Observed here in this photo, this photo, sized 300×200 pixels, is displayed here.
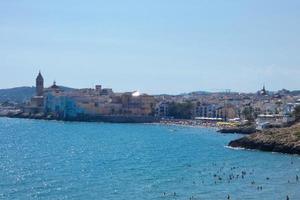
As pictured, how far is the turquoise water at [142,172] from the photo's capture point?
4378 centimetres

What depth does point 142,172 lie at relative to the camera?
55.4 metres

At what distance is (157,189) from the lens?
4531 cm

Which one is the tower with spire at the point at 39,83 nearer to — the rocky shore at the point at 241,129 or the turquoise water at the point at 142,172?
the rocky shore at the point at 241,129

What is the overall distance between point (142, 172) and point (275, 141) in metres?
26.0

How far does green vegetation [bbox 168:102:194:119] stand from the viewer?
167125 millimetres

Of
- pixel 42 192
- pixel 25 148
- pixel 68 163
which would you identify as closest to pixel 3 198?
pixel 42 192

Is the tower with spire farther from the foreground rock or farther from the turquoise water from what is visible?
the foreground rock

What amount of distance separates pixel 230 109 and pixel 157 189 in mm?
118169

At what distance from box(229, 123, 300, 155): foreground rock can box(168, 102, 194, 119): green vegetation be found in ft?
273

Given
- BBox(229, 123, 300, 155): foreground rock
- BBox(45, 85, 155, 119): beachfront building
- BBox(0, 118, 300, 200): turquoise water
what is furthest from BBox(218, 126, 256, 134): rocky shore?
BBox(45, 85, 155, 119): beachfront building

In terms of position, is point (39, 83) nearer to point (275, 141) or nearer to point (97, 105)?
point (97, 105)

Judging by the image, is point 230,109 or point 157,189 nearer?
point 157,189

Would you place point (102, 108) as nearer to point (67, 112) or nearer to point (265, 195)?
point (67, 112)

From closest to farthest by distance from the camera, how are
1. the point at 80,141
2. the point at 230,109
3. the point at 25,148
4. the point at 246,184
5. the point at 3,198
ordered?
1. the point at 3,198
2. the point at 246,184
3. the point at 25,148
4. the point at 80,141
5. the point at 230,109
